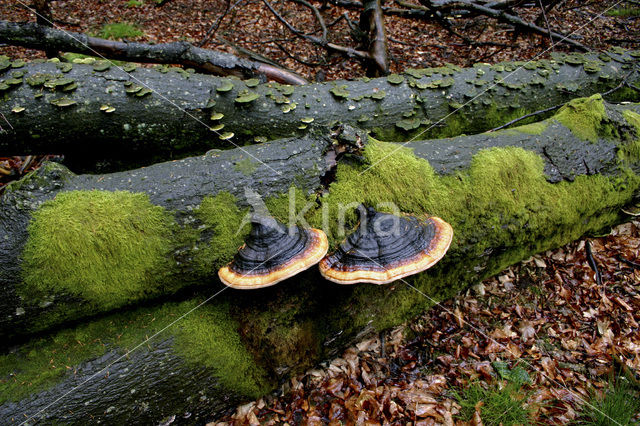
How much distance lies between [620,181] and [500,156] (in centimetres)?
165

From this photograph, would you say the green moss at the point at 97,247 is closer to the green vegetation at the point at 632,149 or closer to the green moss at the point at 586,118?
the green moss at the point at 586,118

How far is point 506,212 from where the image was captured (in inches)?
140

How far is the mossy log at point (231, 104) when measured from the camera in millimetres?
4016

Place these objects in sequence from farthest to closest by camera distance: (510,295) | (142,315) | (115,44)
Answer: (115,44) → (510,295) → (142,315)

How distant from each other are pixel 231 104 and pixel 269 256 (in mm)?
2680

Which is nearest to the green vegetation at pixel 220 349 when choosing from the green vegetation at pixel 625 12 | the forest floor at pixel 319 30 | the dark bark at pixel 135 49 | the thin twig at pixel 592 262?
the thin twig at pixel 592 262

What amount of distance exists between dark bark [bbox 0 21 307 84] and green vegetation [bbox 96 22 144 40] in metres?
5.61

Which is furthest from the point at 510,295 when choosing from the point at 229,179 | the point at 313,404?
the point at 229,179

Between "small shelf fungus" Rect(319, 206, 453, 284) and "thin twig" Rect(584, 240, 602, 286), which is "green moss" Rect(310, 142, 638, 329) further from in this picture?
"thin twig" Rect(584, 240, 602, 286)

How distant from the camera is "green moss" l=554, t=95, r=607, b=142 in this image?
4051mm

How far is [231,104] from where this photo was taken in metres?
4.50

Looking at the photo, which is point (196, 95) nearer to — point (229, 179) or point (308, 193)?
point (229, 179)

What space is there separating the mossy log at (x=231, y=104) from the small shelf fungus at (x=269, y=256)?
1447 millimetres

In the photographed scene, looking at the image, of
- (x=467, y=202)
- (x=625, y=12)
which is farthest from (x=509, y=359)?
(x=625, y=12)
